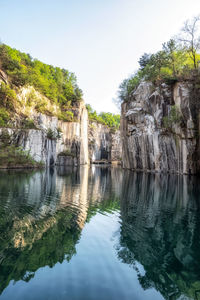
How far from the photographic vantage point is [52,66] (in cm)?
6041

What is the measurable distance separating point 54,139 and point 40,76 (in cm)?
1873

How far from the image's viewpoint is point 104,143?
74.0m

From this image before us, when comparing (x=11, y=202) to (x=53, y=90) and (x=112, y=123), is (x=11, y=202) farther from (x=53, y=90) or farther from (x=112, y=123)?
(x=112, y=123)

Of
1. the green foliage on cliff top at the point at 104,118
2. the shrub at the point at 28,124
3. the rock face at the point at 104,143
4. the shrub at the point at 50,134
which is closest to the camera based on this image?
the shrub at the point at 28,124

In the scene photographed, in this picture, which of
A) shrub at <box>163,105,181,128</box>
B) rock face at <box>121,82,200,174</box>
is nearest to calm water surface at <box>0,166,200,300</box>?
rock face at <box>121,82,200,174</box>

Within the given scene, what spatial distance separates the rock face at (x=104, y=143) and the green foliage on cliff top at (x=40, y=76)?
1728 centimetres

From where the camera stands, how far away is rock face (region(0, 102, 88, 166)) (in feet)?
107

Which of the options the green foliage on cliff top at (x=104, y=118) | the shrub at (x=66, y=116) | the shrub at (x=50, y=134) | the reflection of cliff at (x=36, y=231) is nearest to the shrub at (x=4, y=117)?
the shrub at (x=50, y=134)

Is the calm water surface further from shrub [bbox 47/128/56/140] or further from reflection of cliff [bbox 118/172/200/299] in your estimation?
shrub [bbox 47/128/56/140]

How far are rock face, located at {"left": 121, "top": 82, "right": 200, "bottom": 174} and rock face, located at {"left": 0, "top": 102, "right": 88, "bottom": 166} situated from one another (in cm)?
1659

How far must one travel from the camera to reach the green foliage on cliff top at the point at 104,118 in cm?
7697

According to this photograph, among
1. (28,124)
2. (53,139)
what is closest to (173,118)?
(53,139)

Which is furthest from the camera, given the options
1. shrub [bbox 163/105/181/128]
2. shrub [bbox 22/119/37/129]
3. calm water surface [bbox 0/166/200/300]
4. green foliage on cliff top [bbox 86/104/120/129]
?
green foliage on cliff top [bbox 86/104/120/129]

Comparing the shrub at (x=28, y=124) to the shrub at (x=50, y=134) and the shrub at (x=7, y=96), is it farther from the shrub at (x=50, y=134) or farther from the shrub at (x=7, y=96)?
the shrub at (x=50, y=134)
